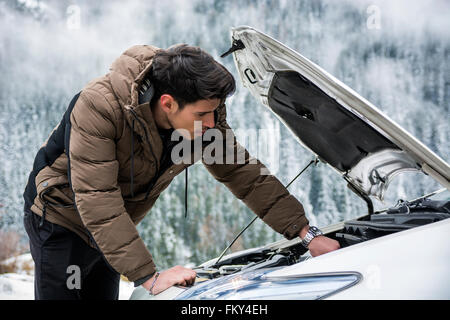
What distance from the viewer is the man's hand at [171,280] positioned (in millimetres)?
1531

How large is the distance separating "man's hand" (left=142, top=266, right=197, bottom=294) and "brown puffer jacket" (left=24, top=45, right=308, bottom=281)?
0.04 meters

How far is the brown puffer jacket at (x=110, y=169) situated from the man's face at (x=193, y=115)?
0.09m

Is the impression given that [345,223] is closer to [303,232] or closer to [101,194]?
[303,232]

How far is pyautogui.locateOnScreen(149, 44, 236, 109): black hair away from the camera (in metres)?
1.59

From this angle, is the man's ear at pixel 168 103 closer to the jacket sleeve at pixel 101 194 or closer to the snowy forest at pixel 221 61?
the jacket sleeve at pixel 101 194

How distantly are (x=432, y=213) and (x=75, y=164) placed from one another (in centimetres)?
127

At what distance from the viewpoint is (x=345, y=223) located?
1.88 meters

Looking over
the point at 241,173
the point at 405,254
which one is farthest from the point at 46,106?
the point at 405,254

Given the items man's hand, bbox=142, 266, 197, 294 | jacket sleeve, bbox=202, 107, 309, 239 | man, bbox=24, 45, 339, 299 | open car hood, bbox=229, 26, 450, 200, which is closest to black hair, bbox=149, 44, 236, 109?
man, bbox=24, 45, 339, 299

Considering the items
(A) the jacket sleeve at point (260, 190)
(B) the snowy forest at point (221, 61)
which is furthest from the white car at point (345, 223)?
(B) the snowy forest at point (221, 61)

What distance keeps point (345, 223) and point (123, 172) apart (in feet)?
3.06

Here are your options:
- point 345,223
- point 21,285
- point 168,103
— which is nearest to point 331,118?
point 345,223
